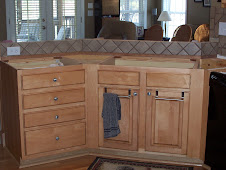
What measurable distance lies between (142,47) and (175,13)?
6.06 m

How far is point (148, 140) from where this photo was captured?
3.42 meters

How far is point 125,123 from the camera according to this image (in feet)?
11.3

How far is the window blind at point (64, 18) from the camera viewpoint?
8758mm

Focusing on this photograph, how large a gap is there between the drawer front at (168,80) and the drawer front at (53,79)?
2.09 ft

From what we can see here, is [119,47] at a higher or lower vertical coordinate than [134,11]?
lower

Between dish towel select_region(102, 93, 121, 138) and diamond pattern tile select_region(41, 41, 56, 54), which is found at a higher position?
diamond pattern tile select_region(41, 41, 56, 54)

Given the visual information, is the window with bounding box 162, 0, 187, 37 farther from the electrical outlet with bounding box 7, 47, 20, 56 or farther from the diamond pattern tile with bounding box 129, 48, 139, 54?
the electrical outlet with bounding box 7, 47, 20, 56

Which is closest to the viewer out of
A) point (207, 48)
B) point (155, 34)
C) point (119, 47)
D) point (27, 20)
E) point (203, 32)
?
point (207, 48)

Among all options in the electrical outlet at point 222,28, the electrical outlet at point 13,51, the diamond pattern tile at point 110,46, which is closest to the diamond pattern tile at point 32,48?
the electrical outlet at point 13,51

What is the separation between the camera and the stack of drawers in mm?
3203

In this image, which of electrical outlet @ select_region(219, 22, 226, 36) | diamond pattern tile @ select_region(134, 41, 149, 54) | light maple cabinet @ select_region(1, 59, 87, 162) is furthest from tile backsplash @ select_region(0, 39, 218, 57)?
light maple cabinet @ select_region(1, 59, 87, 162)

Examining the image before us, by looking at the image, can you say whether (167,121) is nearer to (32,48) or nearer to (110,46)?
(110,46)

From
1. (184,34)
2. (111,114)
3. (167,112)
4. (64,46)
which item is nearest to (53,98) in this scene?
(111,114)

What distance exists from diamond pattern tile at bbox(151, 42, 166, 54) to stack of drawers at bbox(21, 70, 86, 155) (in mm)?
841
